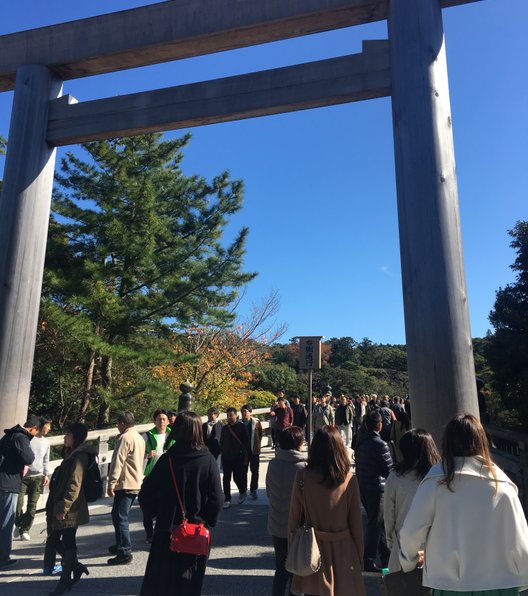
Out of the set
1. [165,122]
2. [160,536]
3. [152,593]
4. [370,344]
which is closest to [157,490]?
[160,536]

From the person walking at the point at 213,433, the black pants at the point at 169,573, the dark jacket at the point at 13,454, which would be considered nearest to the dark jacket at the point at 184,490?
the black pants at the point at 169,573

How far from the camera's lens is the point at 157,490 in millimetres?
3041

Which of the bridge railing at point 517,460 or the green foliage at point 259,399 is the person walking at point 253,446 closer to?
the bridge railing at point 517,460

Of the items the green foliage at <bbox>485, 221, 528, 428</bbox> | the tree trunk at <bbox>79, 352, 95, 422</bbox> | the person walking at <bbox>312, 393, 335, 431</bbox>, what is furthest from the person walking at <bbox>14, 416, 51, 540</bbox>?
the person walking at <bbox>312, 393, 335, 431</bbox>

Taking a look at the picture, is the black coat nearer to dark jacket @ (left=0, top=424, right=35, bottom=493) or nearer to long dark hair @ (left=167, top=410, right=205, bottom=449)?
long dark hair @ (left=167, top=410, right=205, bottom=449)

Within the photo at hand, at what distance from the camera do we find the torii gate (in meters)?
3.85

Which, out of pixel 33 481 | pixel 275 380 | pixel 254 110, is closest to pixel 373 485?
pixel 254 110

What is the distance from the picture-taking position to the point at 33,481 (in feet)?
19.3

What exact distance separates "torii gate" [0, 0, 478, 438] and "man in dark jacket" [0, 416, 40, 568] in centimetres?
34

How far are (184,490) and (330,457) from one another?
958 mm

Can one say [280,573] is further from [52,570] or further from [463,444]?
[52,570]

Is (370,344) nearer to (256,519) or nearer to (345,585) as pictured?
(256,519)

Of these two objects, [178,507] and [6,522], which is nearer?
[178,507]

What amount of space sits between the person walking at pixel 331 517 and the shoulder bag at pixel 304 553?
58 mm
